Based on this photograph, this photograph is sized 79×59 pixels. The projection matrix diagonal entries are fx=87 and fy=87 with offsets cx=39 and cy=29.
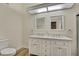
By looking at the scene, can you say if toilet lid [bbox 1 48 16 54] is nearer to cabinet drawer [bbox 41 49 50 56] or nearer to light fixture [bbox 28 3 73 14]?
cabinet drawer [bbox 41 49 50 56]

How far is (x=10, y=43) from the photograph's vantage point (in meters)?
1.14

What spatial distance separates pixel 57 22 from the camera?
3.66 ft

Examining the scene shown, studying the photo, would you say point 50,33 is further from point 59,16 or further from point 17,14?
point 17,14

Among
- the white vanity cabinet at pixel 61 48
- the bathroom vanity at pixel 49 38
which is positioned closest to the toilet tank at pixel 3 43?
the bathroom vanity at pixel 49 38

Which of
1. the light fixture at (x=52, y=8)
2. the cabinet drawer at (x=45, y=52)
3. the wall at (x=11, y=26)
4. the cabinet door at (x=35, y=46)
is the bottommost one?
the cabinet drawer at (x=45, y=52)

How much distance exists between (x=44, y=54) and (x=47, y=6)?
606 millimetres

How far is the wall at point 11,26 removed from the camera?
1106mm

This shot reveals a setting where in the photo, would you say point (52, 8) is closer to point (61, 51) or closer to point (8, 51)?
point (61, 51)

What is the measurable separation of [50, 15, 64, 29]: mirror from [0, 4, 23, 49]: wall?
0.42m

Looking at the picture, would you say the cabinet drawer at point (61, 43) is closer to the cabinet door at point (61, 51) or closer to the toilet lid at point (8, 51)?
the cabinet door at point (61, 51)

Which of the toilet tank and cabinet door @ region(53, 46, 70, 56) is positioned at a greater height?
the toilet tank

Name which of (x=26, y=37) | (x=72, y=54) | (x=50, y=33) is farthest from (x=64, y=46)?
(x=26, y=37)

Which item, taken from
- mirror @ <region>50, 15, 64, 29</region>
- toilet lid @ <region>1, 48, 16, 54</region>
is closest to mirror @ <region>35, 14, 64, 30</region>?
mirror @ <region>50, 15, 64, 29</region>

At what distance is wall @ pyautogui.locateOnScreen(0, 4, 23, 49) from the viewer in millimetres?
1106
